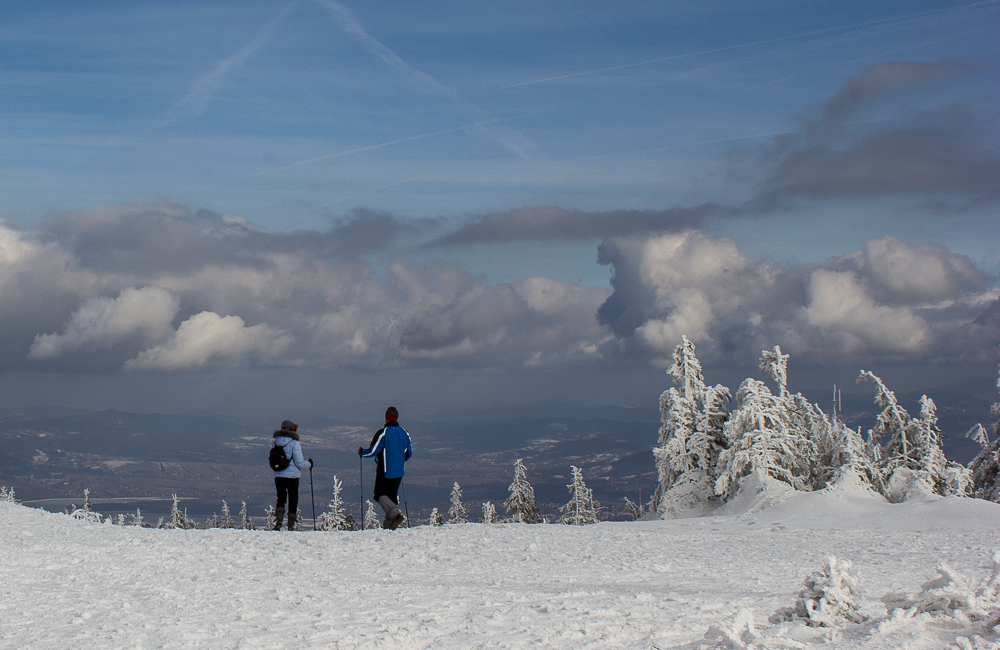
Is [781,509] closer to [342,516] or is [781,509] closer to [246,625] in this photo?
[246,625]

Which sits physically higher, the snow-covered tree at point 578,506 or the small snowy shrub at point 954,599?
the small snowy shrub at point 954,599

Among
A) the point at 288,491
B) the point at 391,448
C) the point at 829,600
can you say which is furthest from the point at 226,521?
the point at 829,600

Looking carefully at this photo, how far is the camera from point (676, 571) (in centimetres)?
1031

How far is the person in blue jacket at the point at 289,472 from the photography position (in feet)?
50.2

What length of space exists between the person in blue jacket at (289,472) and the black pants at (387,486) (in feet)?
4.74

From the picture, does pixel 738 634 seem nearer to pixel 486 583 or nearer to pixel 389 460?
pixel 486 583

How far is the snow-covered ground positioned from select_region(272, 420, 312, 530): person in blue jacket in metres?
2.81

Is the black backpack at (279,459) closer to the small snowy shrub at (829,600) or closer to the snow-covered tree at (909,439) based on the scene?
the small snowy shrub at (829,600)

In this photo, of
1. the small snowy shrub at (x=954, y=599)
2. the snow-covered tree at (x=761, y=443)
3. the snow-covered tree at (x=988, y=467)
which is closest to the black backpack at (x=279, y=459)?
the small snowy shrub at (x=954, y=599)

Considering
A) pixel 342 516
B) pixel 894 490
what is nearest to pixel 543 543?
pixel 894 490

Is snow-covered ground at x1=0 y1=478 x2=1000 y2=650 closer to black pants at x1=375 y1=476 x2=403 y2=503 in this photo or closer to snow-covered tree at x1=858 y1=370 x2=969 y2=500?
black pants at x1=375 y1=476 x2=403 y2=503

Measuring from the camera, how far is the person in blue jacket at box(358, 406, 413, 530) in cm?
1511

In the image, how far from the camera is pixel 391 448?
15.2 meters

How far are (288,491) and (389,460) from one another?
89.2 inches
